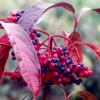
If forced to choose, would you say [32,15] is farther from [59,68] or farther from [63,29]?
[63,29]

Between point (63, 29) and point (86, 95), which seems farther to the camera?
point (63, 29)

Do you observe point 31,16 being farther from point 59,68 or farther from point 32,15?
point 59,68

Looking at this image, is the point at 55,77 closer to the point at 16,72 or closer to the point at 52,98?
the point at 16,72

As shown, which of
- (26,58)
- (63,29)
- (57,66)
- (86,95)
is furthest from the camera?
(63,29)

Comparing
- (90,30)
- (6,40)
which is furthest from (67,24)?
(6,40)

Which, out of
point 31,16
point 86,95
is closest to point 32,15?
point 31,16

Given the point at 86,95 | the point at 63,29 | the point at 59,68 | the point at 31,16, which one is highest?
the point at 31,16

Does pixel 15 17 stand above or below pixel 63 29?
above

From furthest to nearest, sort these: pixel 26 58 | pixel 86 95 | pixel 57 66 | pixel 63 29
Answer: pixel 63 29, pixel 86 95, pixel 57 66, pixel 26 58
